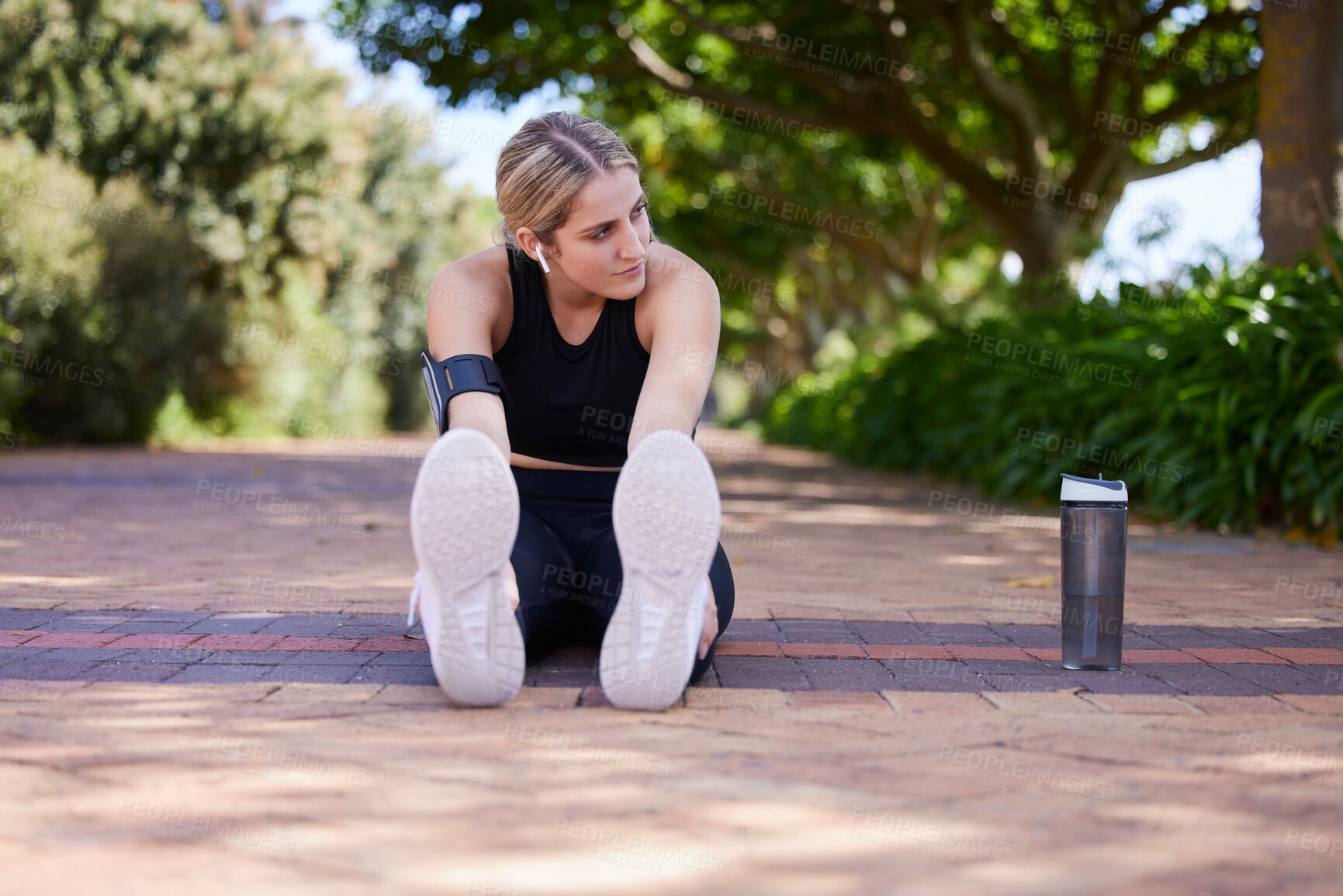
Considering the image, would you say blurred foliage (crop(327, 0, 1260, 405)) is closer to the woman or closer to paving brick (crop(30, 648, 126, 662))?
the woman

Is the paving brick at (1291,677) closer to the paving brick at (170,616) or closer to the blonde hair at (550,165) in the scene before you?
the blonde hair at (550,165)

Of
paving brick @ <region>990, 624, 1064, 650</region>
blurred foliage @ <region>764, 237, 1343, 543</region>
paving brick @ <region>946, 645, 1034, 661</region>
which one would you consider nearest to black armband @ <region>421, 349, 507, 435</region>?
paving brick @ <region>946, 645, 1034, 661</region>

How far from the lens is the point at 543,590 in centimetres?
274

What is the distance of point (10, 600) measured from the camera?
12.2 ft

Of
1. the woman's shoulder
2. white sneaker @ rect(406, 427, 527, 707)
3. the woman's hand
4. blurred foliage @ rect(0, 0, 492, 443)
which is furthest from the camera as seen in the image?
blurred foliage @ rect(0, 0, 492, 443)

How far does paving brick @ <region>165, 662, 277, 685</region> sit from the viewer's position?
8.59ft

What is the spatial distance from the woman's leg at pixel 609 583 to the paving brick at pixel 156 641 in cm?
110

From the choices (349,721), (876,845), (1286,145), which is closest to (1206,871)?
(876,845)

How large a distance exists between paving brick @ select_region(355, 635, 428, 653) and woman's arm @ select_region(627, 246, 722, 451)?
848mm

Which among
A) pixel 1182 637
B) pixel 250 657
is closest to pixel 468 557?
pixel 250 657

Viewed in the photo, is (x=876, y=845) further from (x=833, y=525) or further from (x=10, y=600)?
(x=833, y=525)

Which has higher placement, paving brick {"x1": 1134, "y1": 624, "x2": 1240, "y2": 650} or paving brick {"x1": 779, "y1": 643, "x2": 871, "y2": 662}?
paving brick {"x1": 1134, "y1": 624, "x2": 1240, "y2": 650}

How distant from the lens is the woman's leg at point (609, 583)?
2771mm

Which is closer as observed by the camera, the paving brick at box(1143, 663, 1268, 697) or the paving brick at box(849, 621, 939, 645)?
the paving brick at box(1143, 663, 1268, 697)
